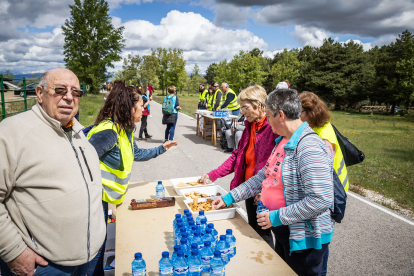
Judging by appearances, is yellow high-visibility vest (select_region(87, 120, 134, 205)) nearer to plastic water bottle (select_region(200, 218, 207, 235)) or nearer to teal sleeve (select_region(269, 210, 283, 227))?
plastic water bottle (select_region(200, 218, 207, 235))

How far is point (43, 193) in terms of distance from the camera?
62.4 inches

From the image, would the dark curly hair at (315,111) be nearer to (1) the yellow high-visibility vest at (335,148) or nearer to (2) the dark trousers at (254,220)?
(1) the yellow high-visibility vest at (335,148)

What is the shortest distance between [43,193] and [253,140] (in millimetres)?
2021

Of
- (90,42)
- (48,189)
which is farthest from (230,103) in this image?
(90,42)

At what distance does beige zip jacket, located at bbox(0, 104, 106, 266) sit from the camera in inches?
59.2

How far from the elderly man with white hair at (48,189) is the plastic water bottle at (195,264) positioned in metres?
0.68

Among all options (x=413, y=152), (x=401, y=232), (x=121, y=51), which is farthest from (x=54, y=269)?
(x=121, y=51)

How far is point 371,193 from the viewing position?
6.13 metres

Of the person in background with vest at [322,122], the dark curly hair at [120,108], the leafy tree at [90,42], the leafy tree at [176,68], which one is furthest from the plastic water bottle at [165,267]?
the leafy tree at [176,68]

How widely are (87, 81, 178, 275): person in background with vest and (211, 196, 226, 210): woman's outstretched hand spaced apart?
2.83ft

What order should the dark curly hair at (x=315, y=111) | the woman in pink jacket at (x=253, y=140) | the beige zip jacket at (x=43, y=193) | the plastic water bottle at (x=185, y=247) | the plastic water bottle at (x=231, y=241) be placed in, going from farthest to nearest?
the dark curly hair at (x=315, y=111), the woman in pink jacket at (x=253, y=140), the plastic water bottle at (x=231, y=241), the plastic water bottle at (x=185, y=247), the beige zip jacket at (x=43, y=193)

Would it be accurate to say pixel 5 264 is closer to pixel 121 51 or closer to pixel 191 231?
pixel 191 231

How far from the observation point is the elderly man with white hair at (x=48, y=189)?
151 centimetres

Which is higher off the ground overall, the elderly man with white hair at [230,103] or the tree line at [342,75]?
the tree line at [342,75]
